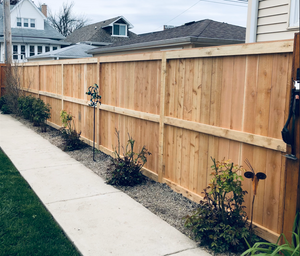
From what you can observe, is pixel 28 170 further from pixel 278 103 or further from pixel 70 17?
pixel 70 17

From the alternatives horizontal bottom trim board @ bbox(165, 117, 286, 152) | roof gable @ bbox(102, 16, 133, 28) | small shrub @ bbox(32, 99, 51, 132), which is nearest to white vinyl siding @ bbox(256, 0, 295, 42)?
horizontal bottom trim board @ bbox(165, 117, 286, 152)

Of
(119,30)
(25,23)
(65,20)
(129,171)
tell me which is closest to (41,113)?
(129,171)

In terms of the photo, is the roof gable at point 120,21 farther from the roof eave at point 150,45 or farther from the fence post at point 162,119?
the fence post at point 162,119

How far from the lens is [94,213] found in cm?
426

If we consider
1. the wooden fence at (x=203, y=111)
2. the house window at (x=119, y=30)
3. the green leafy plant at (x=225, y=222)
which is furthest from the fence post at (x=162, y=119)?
the house window at (x=119, y=30)

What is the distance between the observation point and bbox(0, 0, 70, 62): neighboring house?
110 ft

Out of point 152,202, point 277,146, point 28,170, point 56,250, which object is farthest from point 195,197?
point 28,170

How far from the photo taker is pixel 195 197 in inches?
176

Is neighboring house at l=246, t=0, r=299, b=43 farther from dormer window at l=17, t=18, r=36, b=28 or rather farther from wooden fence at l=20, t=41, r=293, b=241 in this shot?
dormer window at l=17, t=18, r=36, b=28

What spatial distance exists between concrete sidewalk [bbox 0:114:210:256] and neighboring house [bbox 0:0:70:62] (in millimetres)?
29267

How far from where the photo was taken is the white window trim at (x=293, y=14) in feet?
20.0

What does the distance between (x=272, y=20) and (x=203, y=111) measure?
3.42 meters

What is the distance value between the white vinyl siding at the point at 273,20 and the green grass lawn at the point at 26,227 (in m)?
5.09

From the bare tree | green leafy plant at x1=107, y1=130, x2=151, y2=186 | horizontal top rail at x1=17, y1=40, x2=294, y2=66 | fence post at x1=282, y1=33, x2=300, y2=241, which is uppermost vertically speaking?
the bare tree
